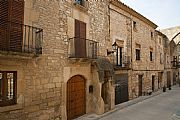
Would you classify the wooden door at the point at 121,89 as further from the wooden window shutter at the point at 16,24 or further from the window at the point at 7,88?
the wooden window shutter at the point at 16,24

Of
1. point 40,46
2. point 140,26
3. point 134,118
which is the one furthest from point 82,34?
point 140,26

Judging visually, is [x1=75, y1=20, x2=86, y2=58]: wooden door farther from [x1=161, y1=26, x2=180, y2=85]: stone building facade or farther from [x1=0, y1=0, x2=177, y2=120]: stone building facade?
[x1=161, y1=26, x2=180, y2=85]: stone building facade

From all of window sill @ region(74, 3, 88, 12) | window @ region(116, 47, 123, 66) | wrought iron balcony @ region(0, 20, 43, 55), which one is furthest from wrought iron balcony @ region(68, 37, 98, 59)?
window @ region(116, 47, 123, 66)

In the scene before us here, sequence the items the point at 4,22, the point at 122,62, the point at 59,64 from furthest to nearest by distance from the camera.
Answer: the point at 122,62 → the point at 59,64 → the point at 4,22

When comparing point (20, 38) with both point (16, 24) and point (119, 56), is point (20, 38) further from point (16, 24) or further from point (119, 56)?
point (119, 56)

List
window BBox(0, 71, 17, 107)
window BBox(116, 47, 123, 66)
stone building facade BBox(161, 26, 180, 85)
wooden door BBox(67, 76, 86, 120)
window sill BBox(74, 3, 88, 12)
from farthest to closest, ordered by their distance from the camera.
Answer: stone building facade BBox(161, 26, 180, 85), window BBox(116, 47, 123, 66), window sill BBox(74, 3, 88, 12), wooden door BBox(67, 76, 86, 120), window BBox(0, 71, 17, 107)

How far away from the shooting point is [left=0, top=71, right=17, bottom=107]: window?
263 inches

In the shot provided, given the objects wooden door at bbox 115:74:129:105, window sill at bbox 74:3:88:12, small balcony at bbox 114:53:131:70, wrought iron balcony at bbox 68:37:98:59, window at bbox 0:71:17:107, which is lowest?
wooden door at bbox 115:74:129:105

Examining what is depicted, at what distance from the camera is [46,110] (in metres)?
8.29

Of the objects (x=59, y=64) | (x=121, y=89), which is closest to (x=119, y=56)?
(x=121, y=89)

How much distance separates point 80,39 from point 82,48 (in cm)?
47

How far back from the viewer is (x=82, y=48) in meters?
10.3

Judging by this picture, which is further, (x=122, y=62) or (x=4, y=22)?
(x=122, y=62)

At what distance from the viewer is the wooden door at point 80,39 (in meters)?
9.97
